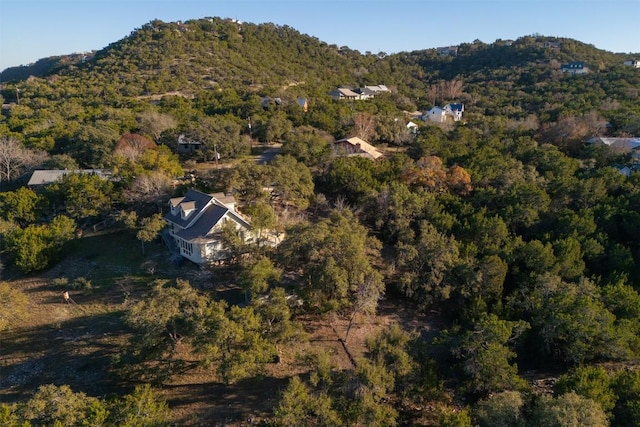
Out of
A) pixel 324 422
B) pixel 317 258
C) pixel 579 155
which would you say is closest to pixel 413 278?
pixel 317 258

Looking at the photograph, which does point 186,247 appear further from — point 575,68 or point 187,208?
point 575,68

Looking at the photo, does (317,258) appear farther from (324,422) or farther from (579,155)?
(579,155)

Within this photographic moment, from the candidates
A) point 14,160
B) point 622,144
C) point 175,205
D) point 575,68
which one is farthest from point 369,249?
point 575,68

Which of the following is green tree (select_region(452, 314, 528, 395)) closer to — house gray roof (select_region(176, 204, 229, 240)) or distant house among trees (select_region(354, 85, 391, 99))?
house gray roof (select_region(176, 204, 229, 240))

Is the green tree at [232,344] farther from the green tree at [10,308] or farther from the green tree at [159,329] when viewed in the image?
the green tree at [10,308]

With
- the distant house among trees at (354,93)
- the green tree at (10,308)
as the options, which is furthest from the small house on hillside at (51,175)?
the distant house among trees at (354,93)

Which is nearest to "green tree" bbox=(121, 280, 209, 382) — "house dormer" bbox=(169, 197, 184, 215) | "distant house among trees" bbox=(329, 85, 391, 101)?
"house dormer" bbox=(169, 197, 184, 215)
